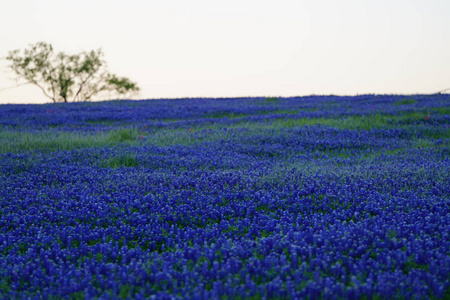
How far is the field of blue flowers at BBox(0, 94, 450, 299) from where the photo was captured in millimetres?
3436

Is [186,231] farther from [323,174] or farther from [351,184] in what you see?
[323,174]

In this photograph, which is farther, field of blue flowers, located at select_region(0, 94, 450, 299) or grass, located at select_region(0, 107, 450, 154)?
grass, located at select_region(0, 107, 450, 154)

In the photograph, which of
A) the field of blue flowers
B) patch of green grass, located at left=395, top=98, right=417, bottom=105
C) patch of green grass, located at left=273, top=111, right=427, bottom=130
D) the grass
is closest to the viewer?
the field of blue flowers

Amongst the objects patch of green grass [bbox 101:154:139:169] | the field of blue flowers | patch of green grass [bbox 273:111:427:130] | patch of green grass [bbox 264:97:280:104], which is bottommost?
the field of blue flowers

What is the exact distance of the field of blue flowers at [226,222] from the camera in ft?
11.3

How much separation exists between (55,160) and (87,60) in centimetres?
4246

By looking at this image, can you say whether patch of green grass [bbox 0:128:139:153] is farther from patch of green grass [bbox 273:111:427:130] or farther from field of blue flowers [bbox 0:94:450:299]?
patch of green grass [bbox 273:111:427:130]

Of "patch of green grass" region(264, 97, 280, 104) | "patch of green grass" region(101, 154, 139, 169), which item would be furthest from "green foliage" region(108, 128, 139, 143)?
"patch of green grass" region(264, 97, 280, 104)

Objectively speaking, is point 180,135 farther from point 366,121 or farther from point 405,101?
point 405,101

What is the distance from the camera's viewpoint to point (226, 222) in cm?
504

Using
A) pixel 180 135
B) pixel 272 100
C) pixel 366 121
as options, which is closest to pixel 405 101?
pixel 272 100

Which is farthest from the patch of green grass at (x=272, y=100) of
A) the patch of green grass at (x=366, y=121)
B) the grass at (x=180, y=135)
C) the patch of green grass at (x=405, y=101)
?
the patch of green grass at (x=366, y=121)

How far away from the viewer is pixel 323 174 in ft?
24.4

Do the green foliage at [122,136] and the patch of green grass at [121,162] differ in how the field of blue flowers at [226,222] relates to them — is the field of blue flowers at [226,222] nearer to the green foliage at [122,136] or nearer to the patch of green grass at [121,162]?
the patch of green grass at [121,162]
